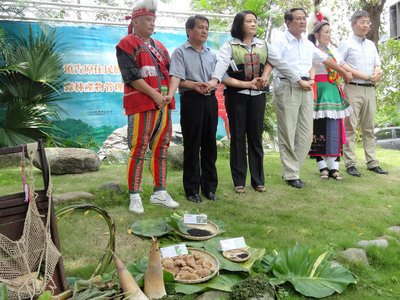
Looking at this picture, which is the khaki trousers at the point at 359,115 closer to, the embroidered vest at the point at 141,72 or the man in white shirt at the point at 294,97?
the man in white shirt at the point at 294,97

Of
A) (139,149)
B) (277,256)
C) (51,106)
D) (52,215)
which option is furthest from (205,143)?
(51,106)

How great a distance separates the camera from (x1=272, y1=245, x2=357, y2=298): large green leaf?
2549mm

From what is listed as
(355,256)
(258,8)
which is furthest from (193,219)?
(258,8)

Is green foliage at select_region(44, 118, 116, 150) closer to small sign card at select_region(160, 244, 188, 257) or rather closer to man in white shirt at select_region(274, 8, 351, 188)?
man in white shirt at select_region(274, 8, 351, 188)

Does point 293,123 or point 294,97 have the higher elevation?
point 294,97

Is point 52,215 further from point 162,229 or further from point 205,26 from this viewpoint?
point 205,26

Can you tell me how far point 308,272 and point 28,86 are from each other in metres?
5.95

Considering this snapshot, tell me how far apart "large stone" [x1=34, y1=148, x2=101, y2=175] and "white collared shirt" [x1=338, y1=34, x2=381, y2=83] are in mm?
3667

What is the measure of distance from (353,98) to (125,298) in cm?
424

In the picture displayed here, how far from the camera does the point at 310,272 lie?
2.69 m

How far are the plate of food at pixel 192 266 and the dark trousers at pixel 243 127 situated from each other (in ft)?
5.72

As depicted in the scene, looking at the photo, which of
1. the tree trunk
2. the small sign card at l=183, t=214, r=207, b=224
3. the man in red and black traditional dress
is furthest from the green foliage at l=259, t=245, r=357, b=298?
the tree trunk

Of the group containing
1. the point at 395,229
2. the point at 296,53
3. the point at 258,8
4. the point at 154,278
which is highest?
the point at 258,8

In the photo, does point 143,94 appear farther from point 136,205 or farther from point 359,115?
point 359,115
